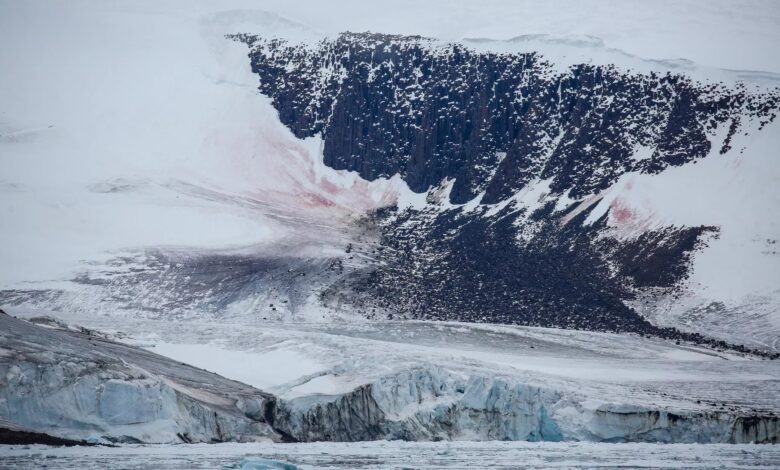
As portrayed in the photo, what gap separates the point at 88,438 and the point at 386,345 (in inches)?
1059

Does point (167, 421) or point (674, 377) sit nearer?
point (167, 421)

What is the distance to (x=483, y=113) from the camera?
125 m

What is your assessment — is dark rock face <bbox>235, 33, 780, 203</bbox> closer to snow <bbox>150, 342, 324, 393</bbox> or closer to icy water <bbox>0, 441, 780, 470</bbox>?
snow <bbox>150, 342, 324, 393</bbox>


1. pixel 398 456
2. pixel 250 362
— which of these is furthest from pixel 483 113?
pixel 398 456

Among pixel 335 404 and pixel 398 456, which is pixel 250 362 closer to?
pixel 335 404

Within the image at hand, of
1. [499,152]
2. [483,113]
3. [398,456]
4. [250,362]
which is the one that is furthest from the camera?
[483,113]

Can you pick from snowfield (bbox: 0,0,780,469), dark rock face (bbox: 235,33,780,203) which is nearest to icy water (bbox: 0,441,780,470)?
snowfield (bbox: 0,0,780,469)

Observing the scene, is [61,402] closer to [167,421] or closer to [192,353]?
[167,421]

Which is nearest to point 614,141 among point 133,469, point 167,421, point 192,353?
point 192,353

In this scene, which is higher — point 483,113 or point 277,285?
point 483,113

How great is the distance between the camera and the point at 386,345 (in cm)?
6806

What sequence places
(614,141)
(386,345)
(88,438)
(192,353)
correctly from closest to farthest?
1. (88,438)
2. (192,353)
3. (386,345)
4. (614,141)

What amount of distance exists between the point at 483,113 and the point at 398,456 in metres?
86.6

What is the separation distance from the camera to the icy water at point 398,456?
3669 centimetres
